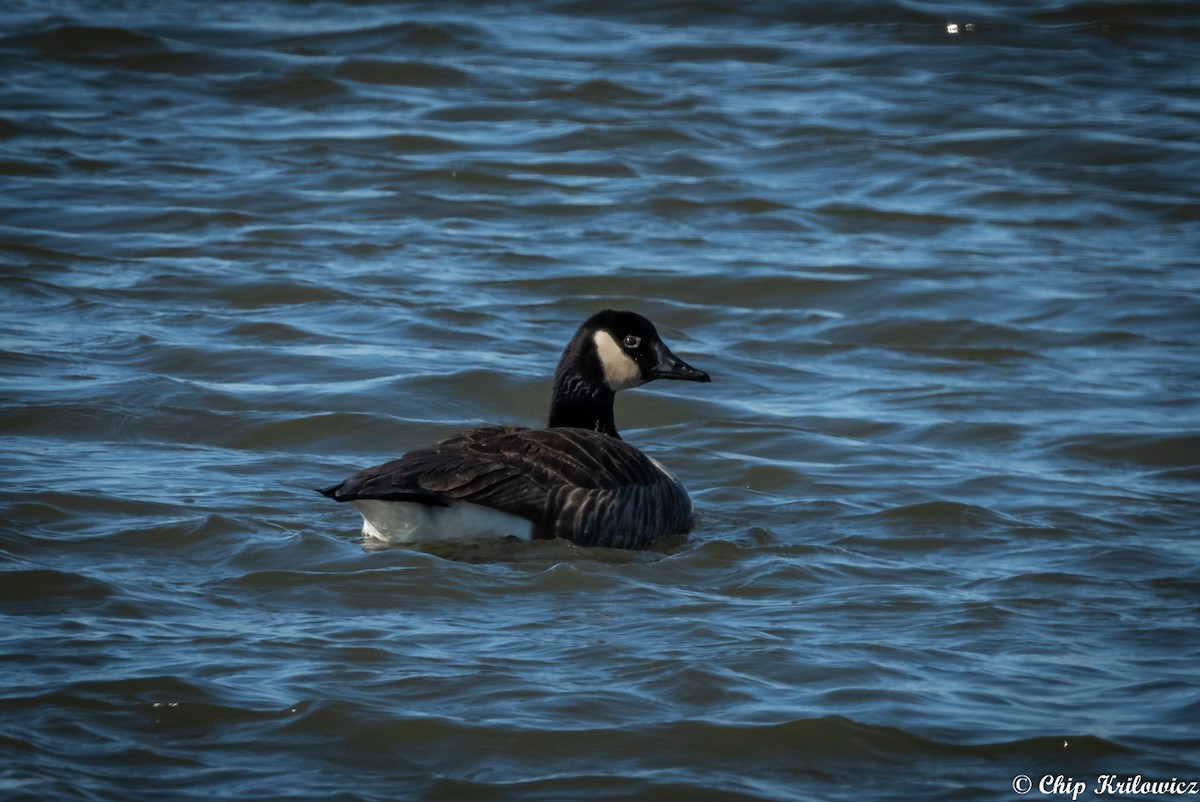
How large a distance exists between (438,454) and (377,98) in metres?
11.1

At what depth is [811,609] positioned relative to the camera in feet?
21.7

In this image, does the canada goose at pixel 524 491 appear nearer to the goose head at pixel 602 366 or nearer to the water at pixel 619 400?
the water at pixel 619 400

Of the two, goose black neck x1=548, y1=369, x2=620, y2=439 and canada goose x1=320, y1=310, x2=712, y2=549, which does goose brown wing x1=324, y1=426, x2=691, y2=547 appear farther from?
goose black neck x1=548, y1=369, x2=620, y2=439

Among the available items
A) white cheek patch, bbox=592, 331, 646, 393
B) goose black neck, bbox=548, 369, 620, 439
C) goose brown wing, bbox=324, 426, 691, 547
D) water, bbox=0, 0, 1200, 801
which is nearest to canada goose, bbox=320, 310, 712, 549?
goose brown wing, bbox=324, 426, 691, 547

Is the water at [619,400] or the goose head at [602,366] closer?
the water at [619,400]

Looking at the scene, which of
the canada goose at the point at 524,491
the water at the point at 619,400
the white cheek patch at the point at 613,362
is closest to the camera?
the water at the point at 619,400

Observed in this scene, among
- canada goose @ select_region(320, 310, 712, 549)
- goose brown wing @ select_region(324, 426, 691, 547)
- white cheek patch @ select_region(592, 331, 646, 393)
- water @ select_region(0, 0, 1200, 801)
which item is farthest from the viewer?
white cheek patch @ select_region(592, 331, 646, 393)

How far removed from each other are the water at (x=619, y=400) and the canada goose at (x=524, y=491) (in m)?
0.16

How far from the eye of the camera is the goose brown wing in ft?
23.8

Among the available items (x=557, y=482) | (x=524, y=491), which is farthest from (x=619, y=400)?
(x=524, y=491)

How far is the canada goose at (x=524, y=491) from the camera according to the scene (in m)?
7.14

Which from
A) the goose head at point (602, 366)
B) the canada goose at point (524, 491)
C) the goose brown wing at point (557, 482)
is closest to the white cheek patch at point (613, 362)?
the goose head at point (602, 366)

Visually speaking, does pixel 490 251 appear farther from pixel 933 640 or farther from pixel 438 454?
pixel 933 640

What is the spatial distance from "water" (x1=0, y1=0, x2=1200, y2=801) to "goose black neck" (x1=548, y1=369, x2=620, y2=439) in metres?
0.74
